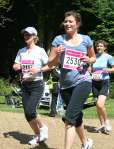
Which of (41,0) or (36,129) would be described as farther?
(41,0)

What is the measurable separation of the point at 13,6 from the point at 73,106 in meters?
24.0

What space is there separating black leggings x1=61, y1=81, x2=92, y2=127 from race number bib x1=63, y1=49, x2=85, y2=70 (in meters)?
0.28

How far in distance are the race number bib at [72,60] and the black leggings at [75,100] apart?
28 centimetres

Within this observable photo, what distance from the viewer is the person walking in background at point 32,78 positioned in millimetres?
9273

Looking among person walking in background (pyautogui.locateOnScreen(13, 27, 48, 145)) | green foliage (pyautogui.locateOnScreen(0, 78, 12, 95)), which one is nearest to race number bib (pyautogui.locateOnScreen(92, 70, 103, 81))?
person walking in background (pyautogui.locateOnScreen(13, 27, 48, 145))

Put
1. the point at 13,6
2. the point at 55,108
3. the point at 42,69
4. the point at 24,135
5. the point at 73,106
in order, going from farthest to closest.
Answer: the point at 13,6 → the point at 55,108 → the point at 24,135 → the point at 42,69 → the point at 73,106

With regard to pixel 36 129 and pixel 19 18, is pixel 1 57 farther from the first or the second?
pixel 36 129

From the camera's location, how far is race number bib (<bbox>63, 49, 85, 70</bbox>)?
27.1 ft

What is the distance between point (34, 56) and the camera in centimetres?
944

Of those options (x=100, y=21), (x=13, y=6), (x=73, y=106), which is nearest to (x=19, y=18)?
(x=13, y=6)

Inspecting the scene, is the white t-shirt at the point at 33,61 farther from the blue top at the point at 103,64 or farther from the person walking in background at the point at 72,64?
the blue top at the point at 103,64

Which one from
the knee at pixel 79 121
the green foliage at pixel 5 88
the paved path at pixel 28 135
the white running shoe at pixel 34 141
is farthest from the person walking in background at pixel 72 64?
the green foliage at pixel 5 88

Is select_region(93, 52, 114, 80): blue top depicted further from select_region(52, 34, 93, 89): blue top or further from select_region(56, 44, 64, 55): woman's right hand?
select_region(56, 44, 64, 55): woman's right hand

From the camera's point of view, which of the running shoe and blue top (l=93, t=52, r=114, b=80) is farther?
blue top (l=93, t=52, r=114, b=80)
